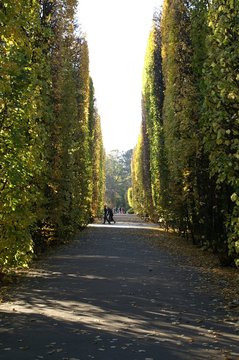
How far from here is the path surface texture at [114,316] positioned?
6.09 meters

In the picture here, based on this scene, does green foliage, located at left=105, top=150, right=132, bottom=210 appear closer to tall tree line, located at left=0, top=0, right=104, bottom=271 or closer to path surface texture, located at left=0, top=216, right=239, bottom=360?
tall tree line, located at left=0, top=0, right=104, bottom=271

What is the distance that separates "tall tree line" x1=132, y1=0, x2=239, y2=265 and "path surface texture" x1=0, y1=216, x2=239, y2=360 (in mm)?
1570

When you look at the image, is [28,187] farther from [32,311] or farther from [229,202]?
[229,202]

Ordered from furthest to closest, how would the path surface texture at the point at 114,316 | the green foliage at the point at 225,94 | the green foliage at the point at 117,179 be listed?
1. the green foliage at the point at 117,179
2. the green foliage at the point at 225,94
3. the path surface texture at the point at 114,316

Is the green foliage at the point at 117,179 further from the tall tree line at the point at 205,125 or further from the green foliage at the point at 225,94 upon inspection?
the green foliage at the point at 225,94

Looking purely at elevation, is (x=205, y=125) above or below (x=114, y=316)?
above

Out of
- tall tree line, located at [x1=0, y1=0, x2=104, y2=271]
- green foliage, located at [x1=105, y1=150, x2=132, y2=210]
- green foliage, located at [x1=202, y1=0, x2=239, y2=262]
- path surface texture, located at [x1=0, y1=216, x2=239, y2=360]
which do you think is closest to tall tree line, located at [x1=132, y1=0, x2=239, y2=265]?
green foliage, located at [x1=202, y1=0, x2=239, y2=262]

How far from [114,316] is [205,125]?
450 cm

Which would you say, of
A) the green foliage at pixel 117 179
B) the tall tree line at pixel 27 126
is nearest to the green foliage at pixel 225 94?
the tall tree line at pixel 27 126

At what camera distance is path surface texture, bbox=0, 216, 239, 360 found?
609 centimetres

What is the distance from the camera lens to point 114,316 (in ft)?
25.9

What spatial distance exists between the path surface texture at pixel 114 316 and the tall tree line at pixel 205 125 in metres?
1.57

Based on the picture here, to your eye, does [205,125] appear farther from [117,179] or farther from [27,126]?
[117,179]

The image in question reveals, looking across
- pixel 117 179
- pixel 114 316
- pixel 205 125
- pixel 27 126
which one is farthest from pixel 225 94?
pixel 117 179
